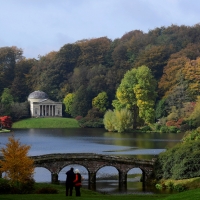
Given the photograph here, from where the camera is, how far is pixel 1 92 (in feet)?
529

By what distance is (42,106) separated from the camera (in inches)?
6235

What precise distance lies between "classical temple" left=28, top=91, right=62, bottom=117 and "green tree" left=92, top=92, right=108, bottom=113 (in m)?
12.2

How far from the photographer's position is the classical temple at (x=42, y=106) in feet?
513

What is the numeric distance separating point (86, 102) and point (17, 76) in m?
26.8

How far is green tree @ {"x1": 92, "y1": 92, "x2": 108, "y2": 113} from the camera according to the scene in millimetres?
146875

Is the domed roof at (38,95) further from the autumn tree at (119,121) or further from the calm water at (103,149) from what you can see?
the calm water at (103,149)

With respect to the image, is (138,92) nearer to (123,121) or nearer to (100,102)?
(123,121)

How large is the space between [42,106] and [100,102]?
17689 millimetres

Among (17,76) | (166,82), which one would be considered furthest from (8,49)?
(166,82)

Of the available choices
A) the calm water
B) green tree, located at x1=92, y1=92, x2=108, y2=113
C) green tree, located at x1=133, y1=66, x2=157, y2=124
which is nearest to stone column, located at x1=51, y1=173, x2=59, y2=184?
the calm water

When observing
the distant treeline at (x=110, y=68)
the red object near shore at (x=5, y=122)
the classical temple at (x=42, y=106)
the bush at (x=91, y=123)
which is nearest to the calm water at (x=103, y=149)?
the red object near shore at (x=5, y=122)

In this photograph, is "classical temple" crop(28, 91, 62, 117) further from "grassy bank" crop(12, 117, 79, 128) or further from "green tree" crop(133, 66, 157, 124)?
"green tree" crop(133, 66, 157, 124)

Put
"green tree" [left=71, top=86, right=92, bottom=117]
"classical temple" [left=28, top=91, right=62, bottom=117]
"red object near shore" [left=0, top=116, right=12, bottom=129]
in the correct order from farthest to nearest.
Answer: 1. "classical temple" [left=28, top=91, right=62, bottom=117]
2. "green tree" [left=71, top=86, right=92, bottom=117]
3. "red object near shore" [left=0, top=116, right=12, bottom=129]

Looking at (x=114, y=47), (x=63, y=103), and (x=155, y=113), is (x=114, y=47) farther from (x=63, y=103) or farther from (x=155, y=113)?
(x=155, y=113)
